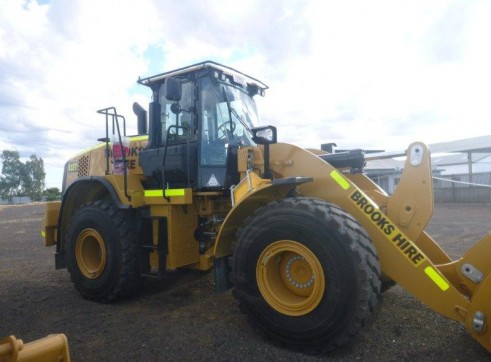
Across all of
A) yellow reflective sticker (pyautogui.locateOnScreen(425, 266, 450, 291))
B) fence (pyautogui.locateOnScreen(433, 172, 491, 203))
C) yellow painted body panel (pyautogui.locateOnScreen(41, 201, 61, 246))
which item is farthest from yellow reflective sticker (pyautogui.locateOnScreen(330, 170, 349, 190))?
fence (pyautogui.locateOnScreen(433, 172, 491, 203))

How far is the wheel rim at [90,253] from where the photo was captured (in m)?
5.18

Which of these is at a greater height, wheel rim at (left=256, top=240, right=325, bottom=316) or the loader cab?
the loader cab

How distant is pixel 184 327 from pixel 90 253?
2152 mm

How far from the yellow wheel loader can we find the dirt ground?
0.95 ft

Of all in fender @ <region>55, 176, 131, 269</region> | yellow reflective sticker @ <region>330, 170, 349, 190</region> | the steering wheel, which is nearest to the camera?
yellow reflective sticker @ <region>330, 170, 349, 190</region>

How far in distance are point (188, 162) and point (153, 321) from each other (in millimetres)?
1819

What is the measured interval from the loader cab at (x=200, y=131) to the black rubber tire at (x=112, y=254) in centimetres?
71

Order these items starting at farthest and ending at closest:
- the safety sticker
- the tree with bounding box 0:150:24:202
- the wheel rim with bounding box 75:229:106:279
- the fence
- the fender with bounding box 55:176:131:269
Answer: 1. the tree with bounding box 0:150:24:202
2. the fence
3. the fender with bounding box 55:176:131:269
4. the wheel rim with bounding box 75:229:106:279
5. the safety sticker

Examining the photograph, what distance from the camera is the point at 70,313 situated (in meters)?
4.78

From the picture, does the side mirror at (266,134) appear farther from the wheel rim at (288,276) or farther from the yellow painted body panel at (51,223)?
the yellow painted body panel at (51,223)

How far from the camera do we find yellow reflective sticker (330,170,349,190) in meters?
3.62

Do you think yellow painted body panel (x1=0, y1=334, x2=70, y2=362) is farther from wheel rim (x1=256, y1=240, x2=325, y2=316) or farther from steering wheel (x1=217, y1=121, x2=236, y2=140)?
steering wheel (x1=217, y1=121, x2=236, y2=140)

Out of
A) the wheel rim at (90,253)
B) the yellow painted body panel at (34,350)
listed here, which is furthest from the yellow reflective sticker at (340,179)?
the wheel rim at (90,253)

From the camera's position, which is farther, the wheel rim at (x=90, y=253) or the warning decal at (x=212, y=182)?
the wheel rim at (x=90, y=253)
